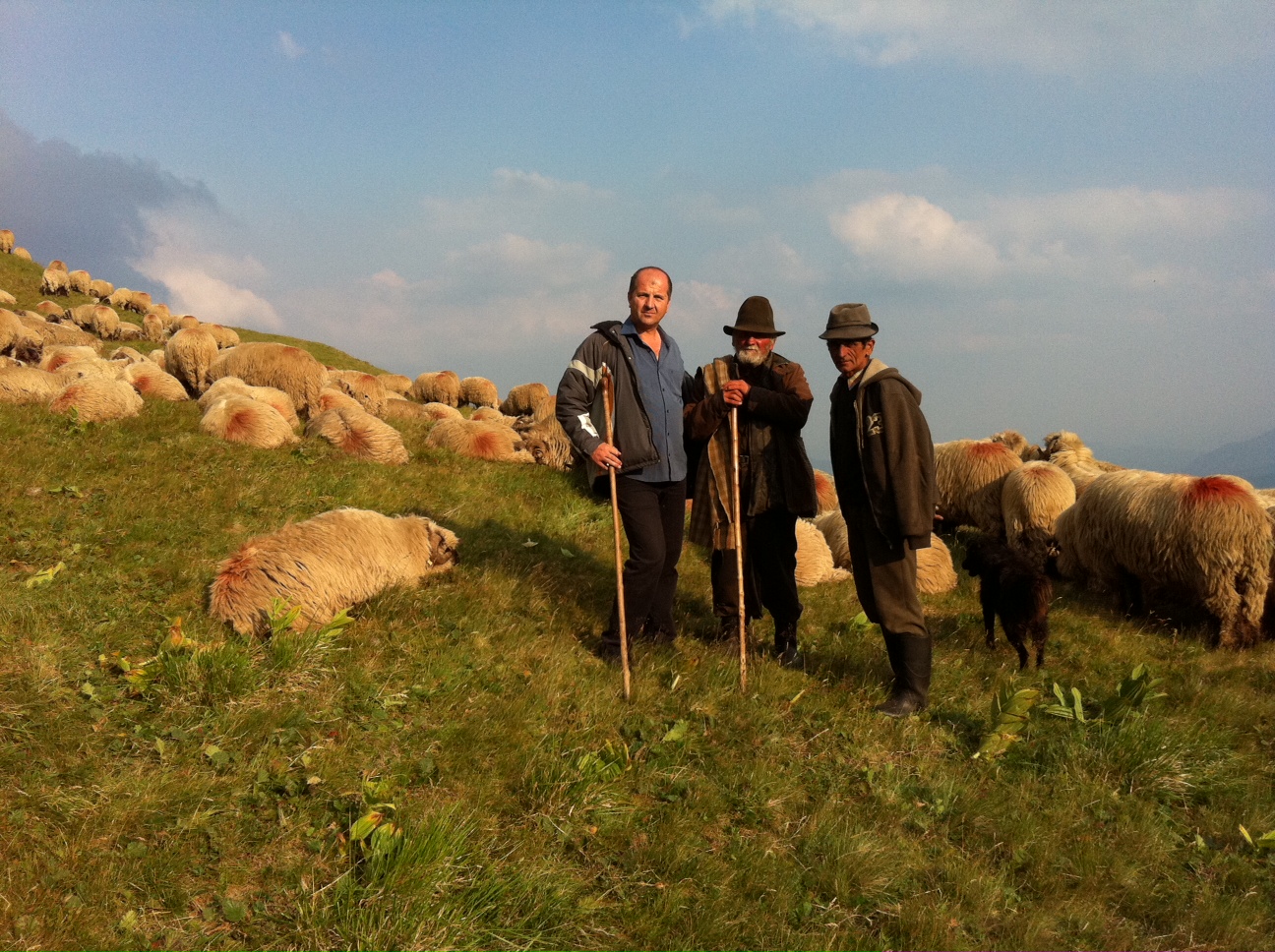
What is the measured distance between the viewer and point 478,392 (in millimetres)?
31969

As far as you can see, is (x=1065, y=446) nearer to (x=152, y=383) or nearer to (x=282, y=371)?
(x=282, y=371)

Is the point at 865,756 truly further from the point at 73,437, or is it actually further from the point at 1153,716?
the point at 73,437

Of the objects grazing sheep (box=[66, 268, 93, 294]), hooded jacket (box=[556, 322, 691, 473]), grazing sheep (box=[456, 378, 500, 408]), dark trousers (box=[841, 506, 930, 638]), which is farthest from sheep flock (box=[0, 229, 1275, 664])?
grazing sheep (box=[66, 268, 93, 294])

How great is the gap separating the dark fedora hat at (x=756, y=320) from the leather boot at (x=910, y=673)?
8.21ft

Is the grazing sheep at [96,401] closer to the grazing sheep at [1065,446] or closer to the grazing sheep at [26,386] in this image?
the grazing sheep at [26,386]

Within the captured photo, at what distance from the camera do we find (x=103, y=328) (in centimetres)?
3538

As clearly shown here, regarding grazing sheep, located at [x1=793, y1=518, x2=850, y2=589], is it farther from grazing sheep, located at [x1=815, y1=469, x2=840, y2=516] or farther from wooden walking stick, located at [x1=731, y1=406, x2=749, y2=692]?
wooden walking stick, located at [x1=731, y1=406, x2=749, y2=692]

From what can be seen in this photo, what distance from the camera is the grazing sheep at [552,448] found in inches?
479

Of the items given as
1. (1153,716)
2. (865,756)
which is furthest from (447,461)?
(1153,716)

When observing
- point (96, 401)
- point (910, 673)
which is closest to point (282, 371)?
point (96, 401)

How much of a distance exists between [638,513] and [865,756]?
228 centimetres

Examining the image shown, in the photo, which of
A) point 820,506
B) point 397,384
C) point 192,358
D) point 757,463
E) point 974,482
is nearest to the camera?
point 757,463

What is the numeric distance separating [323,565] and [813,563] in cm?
590

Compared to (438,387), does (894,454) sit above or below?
below
